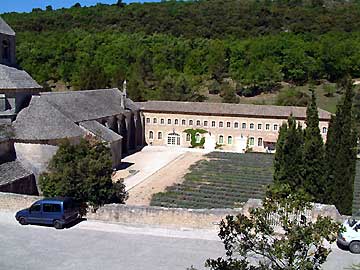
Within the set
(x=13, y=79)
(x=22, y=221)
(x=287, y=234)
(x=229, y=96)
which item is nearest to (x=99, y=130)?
(x=13, y=79)

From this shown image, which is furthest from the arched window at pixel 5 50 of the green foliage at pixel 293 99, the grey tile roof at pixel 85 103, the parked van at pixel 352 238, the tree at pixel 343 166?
the green foliage at pixel 293 99

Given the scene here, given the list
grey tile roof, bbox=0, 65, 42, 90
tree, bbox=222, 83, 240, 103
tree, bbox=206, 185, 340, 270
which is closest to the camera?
tree, bbox=206, 185, 340, 270

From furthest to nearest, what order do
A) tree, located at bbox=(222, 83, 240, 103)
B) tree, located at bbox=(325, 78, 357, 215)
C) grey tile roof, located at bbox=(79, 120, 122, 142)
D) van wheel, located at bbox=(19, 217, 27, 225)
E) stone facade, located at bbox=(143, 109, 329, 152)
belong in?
tree, located at bbox=(222, 83, 240, 103), stone facade, located at bbox=(143, 109, 329, 152), grey tile roof, located at bbox=(79, 120, 122, 142), tree, located at bbox=(325, 78, 357, 215), van wheel, located at bbox=(19, 217, 27, 225)

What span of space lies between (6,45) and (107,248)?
2260cm

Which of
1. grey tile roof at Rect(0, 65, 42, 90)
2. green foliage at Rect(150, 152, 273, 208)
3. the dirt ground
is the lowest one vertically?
the dirt ground

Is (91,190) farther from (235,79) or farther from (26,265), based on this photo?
(235,79)

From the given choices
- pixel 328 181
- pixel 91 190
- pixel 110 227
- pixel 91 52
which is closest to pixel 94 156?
pixel 91 190

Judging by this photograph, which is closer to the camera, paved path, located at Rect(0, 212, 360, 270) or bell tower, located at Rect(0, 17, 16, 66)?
paved path, located at Rect(0, 212, 360, 270)

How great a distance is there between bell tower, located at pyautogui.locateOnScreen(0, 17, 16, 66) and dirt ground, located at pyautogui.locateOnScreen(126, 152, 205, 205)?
1376 cm

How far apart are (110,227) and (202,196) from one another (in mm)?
11581

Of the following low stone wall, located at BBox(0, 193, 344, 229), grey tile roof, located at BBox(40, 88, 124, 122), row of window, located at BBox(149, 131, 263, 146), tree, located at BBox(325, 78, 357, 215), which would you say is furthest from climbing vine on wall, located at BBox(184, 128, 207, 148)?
low stone wall, located at BBox(0, 193, 344, 229)

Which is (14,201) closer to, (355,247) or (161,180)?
(161,180)

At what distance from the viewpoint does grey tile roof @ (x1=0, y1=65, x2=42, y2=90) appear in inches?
1379

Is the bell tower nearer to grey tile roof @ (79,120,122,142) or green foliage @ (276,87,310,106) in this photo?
grey tile roof @ (79,120,122,142)
